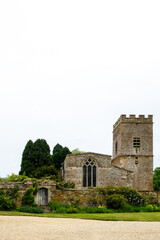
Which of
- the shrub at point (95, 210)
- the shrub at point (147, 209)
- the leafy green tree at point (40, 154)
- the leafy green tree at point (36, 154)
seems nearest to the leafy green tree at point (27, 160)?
the leafy green tree at point (36, 154)

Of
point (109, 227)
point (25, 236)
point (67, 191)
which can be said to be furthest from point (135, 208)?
point (25, 236)

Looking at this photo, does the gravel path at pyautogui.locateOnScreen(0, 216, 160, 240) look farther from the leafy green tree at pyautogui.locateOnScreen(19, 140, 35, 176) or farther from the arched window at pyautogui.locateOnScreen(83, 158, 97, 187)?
the leafy green tree at pyautogui.locateOnScreen(19, 140, 35, 176)

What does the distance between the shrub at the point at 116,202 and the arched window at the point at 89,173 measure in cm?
1311

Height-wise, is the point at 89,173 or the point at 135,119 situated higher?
the point at 135,119

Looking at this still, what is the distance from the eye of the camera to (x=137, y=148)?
4750 centimetres

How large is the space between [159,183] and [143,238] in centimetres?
5262

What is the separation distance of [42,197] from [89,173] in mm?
13749

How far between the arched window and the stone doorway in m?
13.1

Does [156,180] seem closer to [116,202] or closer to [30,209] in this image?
[116,202]

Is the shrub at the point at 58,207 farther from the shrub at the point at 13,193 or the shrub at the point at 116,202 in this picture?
the shrub at the point at 116,202

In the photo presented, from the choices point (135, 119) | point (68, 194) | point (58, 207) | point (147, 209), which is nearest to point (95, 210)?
point (58, 207)

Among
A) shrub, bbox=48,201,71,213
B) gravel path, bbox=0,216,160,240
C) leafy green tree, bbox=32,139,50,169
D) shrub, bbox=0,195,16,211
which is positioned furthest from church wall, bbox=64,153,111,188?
gravel path, bbox=0,216,160,240

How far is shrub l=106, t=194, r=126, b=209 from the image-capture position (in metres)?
29.3

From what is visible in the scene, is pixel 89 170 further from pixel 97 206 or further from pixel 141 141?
pixel 97 206
